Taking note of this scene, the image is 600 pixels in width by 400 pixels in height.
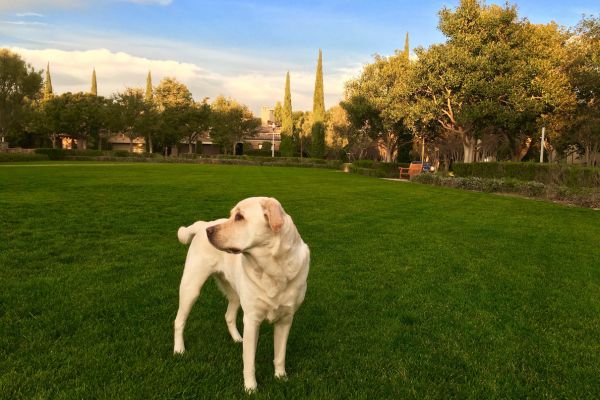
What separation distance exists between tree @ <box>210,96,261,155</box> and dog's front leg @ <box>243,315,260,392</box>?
55.5 meters

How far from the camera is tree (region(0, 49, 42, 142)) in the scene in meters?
37.0

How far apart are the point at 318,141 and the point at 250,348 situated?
2022 inches

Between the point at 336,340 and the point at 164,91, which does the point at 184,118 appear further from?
the point at 336,340

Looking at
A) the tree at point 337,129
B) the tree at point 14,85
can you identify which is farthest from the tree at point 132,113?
the tree at point 337,129

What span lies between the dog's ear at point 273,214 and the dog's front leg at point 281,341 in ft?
2.33

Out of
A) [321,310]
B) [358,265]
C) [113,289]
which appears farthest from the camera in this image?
[358,265]

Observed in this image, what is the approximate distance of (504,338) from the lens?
3.76 meters

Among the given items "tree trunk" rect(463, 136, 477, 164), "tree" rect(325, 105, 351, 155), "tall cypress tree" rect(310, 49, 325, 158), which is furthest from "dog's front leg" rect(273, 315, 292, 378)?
"tall cypress tree" rect(310, 49, 325, 158)

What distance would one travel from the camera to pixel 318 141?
175 ft

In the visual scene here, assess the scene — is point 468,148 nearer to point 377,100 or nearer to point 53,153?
point 377,100

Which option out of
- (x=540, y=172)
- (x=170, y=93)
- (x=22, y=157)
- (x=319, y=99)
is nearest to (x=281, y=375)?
(x=540, y=172)

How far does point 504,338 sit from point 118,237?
5951 millimetres

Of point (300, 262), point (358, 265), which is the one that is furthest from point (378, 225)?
point (300, 262)

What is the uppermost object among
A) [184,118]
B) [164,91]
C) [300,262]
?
[164,91]
